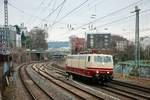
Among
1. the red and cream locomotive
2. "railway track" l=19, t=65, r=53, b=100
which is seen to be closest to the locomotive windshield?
the red and cream locomotive

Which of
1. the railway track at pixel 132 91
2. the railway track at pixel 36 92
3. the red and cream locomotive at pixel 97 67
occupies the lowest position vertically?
the railway track at pixel 36 92

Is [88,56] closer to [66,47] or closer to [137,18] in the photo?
[137,18]

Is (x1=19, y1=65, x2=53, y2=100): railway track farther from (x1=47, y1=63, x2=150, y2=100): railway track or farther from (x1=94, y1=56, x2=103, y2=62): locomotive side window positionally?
(x1=94, y1=56, x2=103, y2=62): locomotive side window

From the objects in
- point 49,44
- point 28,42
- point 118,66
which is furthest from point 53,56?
point 118,66

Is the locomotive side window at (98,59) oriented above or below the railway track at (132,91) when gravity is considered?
above

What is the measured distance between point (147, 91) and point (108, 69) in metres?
6.38

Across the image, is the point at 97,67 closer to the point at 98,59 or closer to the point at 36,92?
the point at 98,59

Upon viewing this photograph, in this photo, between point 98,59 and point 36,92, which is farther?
point 98,59

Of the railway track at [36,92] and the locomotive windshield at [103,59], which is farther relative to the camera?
the locomotive windshield at [103,59]

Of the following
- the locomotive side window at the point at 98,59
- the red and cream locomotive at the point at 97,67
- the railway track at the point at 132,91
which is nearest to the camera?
the railway track at the point at 132,91

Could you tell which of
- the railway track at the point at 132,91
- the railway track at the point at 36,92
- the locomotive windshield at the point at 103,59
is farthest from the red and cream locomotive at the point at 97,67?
the railway track at the point at 36,92

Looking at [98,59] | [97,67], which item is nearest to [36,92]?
[97,67]

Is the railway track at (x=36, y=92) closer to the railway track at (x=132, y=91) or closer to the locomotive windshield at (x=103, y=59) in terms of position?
the railway track at (x=132, y=91)

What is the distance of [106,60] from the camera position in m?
28.7
